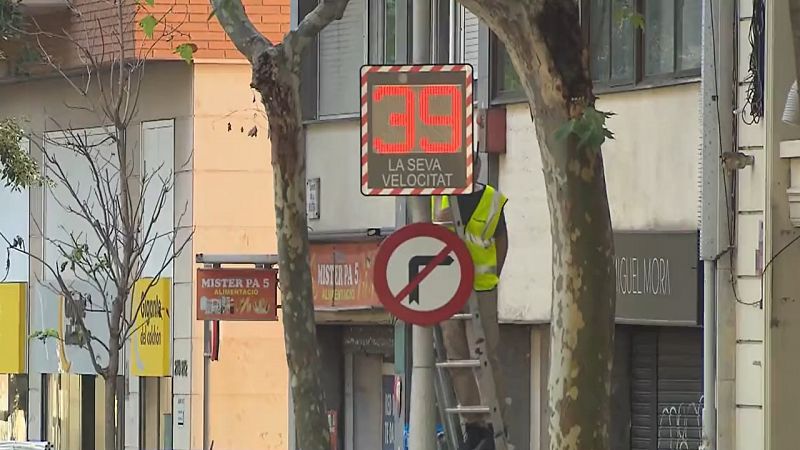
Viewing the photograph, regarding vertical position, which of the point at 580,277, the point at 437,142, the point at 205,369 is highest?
the point at 437,142

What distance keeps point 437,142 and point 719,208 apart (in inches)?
100

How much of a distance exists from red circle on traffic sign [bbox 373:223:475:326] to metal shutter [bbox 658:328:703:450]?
4881 mm

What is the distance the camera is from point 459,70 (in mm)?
11680

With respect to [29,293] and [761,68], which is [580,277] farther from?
[29,293]

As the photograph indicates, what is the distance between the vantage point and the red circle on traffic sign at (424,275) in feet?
37.3

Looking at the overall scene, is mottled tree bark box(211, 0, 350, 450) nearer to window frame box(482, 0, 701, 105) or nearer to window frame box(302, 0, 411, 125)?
window frame box(482, 0, 701, 105)

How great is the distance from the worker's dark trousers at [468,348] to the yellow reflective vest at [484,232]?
11cm

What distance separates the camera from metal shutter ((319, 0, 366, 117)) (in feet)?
68.3

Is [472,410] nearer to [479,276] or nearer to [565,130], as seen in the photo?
[479,276]

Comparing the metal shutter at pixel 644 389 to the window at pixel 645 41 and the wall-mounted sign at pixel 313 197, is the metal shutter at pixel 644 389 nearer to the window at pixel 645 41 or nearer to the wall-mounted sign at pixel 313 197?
the window at pixel 645 41

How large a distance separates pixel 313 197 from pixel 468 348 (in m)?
9.27

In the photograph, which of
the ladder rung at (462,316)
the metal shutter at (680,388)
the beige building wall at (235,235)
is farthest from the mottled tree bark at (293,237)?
the beige building wall at (235,235)

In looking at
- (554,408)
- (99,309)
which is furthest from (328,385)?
(554,408)

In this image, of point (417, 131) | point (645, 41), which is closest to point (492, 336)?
point (417, 131)
